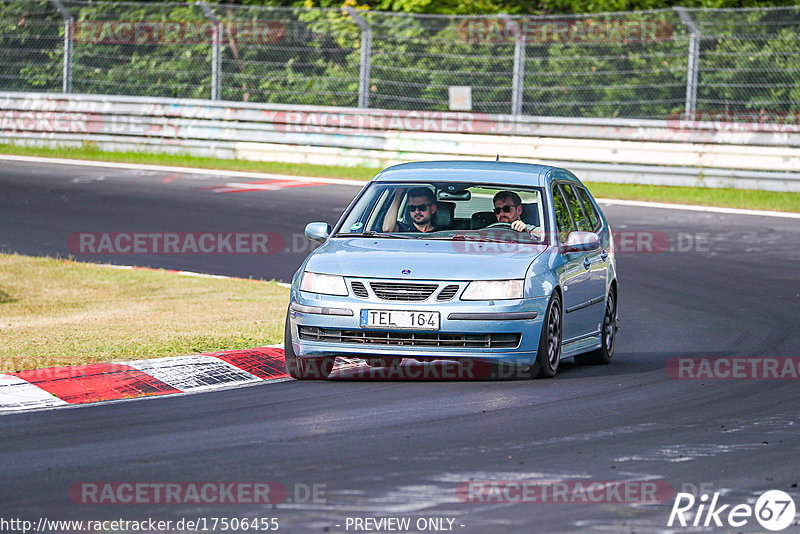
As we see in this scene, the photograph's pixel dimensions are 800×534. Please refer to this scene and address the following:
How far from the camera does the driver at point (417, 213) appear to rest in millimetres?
10227

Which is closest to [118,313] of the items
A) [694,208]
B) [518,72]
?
[694,208]

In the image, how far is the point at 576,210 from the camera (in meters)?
11.0

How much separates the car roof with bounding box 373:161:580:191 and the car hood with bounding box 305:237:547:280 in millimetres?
704

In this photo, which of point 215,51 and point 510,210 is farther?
point 215,51

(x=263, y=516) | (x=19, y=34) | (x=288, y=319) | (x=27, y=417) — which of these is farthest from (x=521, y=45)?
(x=263, y=516)

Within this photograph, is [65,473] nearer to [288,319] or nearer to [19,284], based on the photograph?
[288,319]

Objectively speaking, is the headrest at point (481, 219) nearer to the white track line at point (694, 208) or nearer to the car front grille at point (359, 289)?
the car front grille at point (359, 289)

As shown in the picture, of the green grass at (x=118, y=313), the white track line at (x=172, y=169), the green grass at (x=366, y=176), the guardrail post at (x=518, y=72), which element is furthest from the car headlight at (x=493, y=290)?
the guardrail post at (x=518, y=72)

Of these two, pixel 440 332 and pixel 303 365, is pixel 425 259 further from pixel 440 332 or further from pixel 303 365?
pixel 303 365

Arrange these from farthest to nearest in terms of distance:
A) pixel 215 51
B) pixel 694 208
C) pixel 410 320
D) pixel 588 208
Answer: pixel 215 51 < pixel 694 208 < pixel 588 208 < pixel 410 320

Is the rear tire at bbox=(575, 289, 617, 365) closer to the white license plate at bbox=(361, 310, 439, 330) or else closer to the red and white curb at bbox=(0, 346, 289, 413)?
the white license plate at bbox=(361, 310, 439, 330)

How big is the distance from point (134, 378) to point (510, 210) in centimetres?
299

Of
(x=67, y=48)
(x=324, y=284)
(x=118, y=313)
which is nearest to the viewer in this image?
(x=324, y=284)

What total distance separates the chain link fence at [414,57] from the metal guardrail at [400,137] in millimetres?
417
